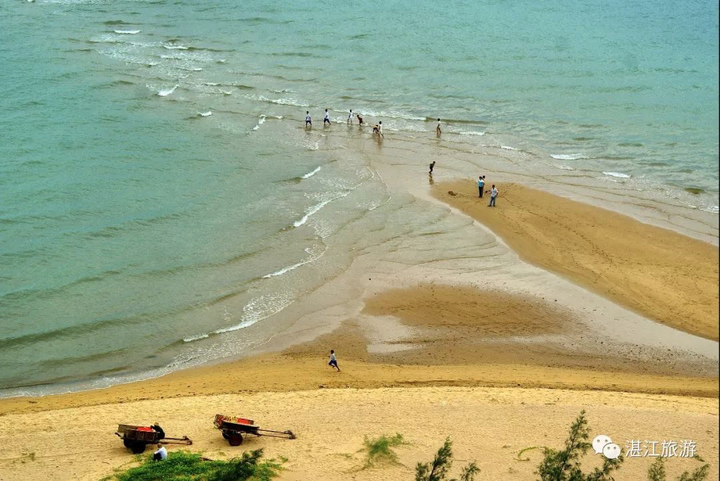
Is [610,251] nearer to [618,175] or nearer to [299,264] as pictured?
[618,175]

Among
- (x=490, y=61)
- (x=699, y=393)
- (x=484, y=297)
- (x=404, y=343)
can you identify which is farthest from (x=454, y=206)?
(x=490, y=61)

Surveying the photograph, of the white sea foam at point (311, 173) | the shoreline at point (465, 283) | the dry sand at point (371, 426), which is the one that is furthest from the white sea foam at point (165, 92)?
the dry sand at point (371, 426)

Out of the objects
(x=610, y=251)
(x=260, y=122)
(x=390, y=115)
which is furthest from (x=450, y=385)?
(x=390, y=115)

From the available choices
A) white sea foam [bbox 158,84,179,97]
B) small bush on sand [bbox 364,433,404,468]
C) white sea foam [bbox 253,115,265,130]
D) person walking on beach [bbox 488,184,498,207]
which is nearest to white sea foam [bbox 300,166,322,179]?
white sea foam [bbox 253,115,265,130]

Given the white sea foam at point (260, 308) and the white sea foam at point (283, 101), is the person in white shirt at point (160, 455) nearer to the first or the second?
the white sea foam at point (260, 308)

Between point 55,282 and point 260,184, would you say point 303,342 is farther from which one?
point 260,184

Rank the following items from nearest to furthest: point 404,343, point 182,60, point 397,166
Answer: point 404,343 < point 397,166 < point 182,60
